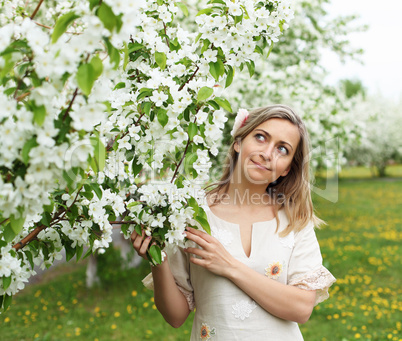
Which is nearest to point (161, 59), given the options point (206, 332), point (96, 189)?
point (96, 189)

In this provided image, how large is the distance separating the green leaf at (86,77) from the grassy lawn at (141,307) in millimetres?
3894

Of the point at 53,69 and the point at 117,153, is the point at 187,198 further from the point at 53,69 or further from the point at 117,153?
the point at 53,69

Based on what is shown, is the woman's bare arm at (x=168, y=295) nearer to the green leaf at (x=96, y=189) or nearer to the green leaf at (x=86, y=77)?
the green leaf at (x=96, y=189)

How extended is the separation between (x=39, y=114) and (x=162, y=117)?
0.61m

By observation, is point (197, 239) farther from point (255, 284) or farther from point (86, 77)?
point (86, 77)

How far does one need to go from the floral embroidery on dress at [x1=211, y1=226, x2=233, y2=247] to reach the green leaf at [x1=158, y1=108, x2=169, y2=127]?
68 cm

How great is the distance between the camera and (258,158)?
1.96 metres

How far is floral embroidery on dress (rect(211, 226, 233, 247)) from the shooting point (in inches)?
76.7

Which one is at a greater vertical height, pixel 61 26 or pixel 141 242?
pixel 61 26

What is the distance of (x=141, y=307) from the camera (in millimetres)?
5023

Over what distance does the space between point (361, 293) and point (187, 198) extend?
4.86 m

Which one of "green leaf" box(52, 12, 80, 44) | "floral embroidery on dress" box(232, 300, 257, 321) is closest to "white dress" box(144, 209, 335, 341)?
"floral embroidery on dress" box(232, 300, 257, 321)

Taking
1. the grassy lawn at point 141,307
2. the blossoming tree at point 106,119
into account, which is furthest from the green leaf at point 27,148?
the grassy lawn at point 141,307

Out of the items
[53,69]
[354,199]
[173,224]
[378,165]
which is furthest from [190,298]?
[378,165]
